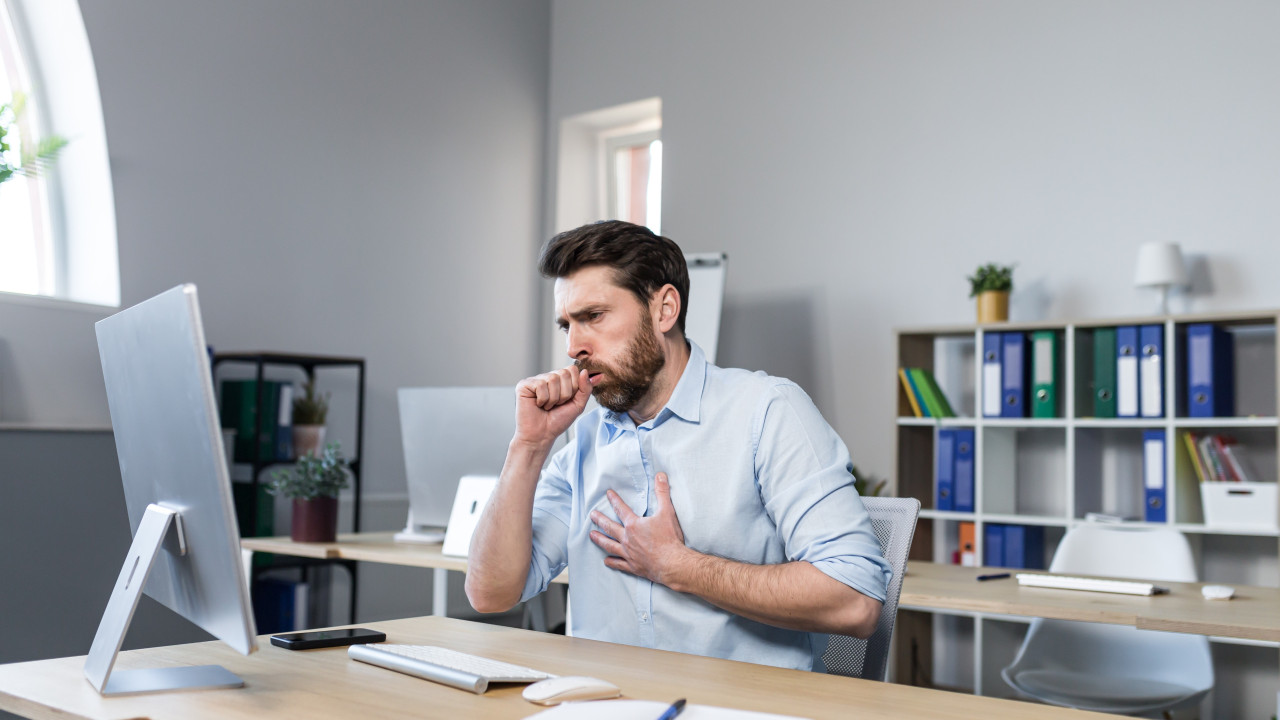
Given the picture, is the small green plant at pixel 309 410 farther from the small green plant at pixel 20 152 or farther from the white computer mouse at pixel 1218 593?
the white computer mouse at pixel 1218 593

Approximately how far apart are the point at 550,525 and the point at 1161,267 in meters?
2.59

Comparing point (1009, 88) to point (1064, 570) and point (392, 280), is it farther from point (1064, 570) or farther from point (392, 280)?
point (392, 280)

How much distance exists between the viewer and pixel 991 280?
12.3ft

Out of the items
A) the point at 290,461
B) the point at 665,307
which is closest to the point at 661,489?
the point at 665,307

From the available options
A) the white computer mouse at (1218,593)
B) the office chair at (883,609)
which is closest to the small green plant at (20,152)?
the office chair at (883,609)

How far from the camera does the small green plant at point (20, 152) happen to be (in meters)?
3.17

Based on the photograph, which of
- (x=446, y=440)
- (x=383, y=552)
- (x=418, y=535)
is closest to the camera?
(x=383, y=552)

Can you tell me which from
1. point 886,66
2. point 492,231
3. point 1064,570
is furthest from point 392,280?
point 1064,570

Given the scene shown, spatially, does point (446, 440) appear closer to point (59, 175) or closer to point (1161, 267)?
point (59, 175)

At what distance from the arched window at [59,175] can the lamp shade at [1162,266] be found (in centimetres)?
353

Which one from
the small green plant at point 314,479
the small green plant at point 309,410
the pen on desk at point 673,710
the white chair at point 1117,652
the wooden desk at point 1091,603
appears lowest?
the white chair at point 1117,652

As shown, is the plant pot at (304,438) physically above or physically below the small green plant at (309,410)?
below

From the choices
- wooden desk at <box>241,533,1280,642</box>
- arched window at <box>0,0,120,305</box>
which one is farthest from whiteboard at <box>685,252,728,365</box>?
arched window at <box>0,0,120,305</box>

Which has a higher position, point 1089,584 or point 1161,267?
point 1161,267
